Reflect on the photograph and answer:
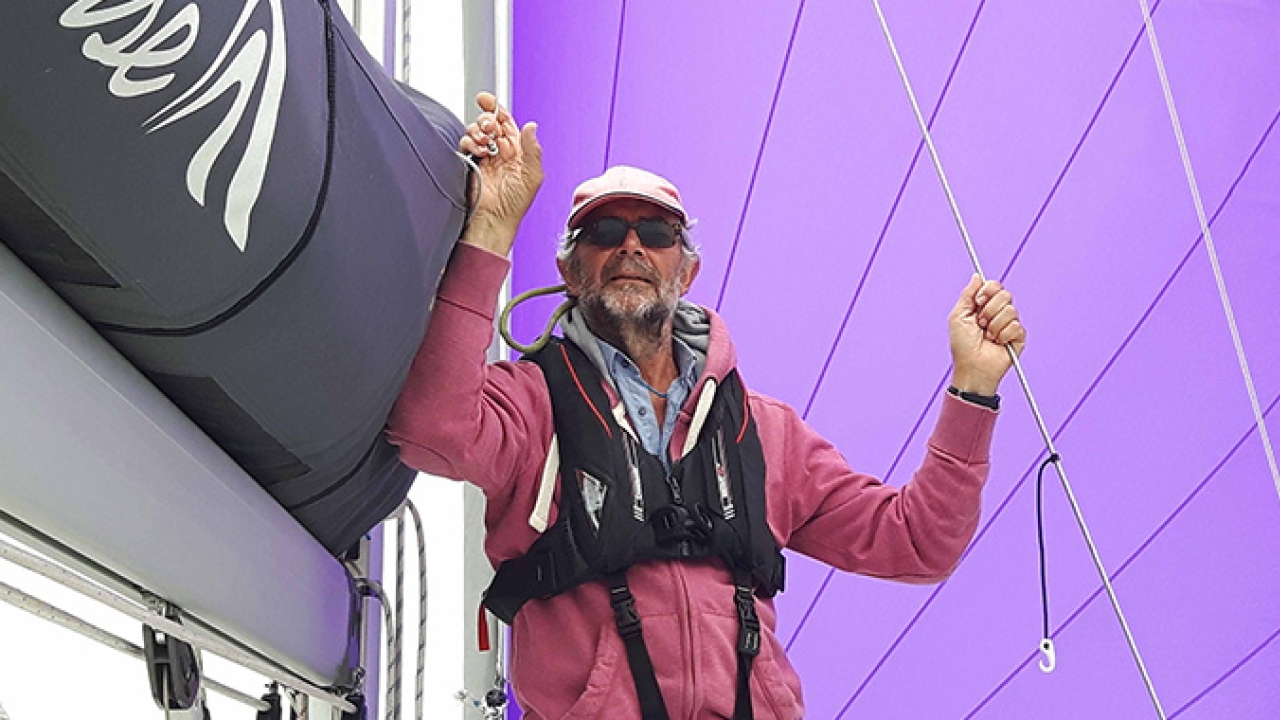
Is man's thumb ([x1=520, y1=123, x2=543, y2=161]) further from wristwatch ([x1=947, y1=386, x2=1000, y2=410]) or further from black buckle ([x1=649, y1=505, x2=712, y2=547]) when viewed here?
wristwatch ([x1=947, y1=386, x2=1000, y2=410])

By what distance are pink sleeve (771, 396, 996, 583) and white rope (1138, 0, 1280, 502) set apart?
0.65 m

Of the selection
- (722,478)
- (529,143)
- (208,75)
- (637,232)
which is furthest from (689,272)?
(208,75)

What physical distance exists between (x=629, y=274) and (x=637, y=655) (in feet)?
1.28

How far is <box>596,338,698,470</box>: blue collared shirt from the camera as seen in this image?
149cm

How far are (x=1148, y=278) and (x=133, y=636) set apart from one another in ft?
4.71

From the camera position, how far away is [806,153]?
228 cm

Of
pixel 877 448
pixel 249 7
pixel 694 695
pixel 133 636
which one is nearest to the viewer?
pixel 249 7

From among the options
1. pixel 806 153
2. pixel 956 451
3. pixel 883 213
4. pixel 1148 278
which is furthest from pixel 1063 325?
pixel 956 451

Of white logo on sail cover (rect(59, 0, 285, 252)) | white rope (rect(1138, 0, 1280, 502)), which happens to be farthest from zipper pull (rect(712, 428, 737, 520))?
white rope (rect(1138, 0, 1280, 502))

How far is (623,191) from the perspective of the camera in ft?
5.09

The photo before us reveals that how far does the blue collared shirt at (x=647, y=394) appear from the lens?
1.49 meters

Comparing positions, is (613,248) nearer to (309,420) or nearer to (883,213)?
(309,420)

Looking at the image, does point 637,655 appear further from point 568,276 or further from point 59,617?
point 59,617

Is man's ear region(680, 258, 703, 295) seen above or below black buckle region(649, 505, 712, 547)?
above
